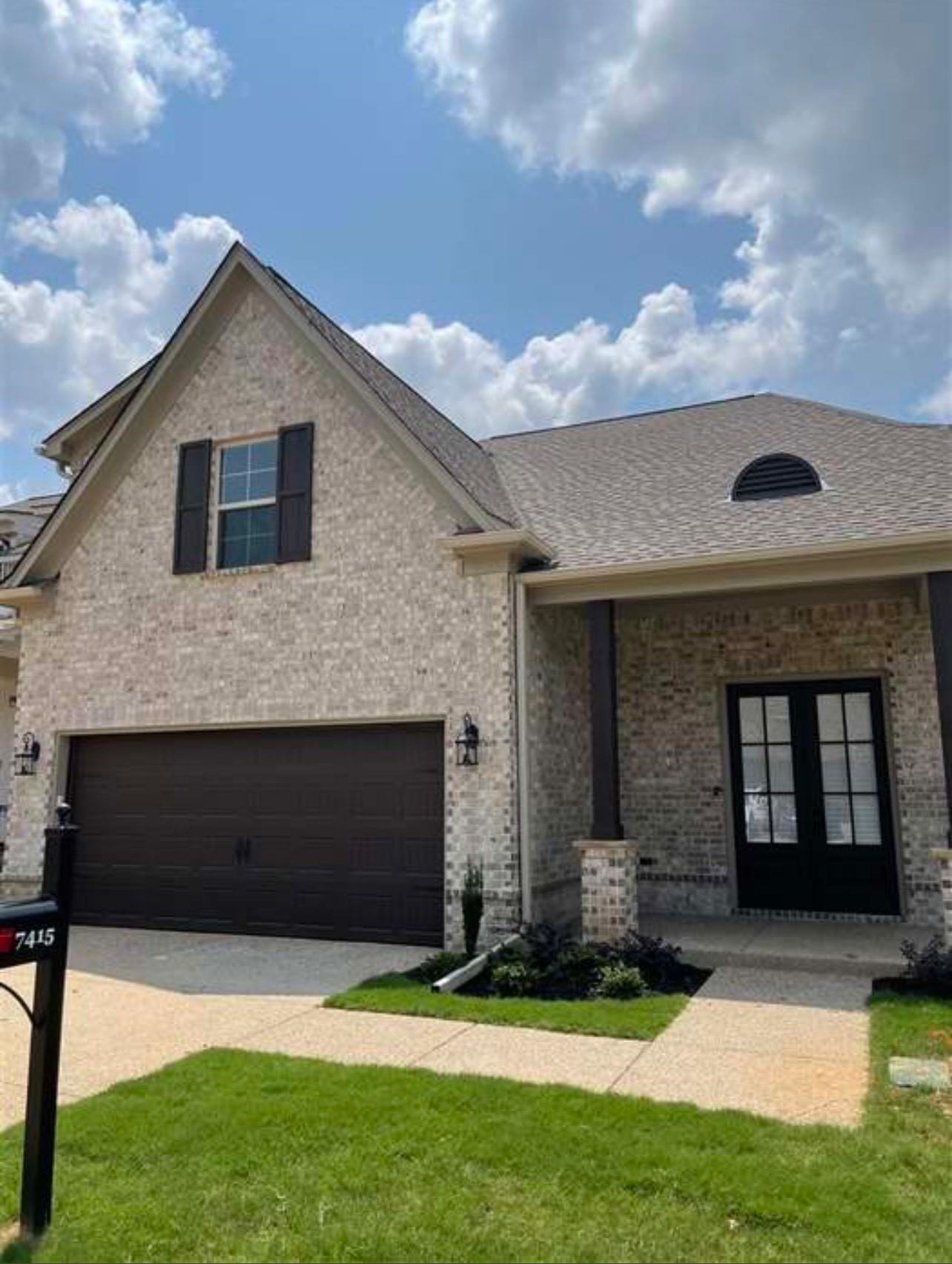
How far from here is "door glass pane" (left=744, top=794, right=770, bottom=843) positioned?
10.3m

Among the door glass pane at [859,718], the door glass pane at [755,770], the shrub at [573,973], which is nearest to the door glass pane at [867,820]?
the door glass pane at [859,718]

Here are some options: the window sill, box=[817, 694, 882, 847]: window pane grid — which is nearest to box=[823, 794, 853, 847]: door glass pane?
box=[817, 694, 882, 847]: window pane grid

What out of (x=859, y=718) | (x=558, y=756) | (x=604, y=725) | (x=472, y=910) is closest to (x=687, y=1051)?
(x=472, y=910)

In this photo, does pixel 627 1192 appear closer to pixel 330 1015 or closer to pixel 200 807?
pixel 330 1015

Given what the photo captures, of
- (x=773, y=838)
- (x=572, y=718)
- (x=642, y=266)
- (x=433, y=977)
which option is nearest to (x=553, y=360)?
(x=642, y=266)

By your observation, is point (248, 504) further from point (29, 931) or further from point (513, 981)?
point (29, 931)

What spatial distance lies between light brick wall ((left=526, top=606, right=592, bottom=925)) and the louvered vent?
242 centimetres

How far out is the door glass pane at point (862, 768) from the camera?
9.93 m

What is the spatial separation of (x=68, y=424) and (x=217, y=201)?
444 centimetres

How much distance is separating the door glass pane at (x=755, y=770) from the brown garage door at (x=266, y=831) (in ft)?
12.8

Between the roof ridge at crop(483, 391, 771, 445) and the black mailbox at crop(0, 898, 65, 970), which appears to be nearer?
the black mailbox at crop(0, 898, 65, 970)

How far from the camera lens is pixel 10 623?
14.4m

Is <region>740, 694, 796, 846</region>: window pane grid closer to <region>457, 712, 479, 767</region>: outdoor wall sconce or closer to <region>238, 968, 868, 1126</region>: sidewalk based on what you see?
<region>238, 968, 868, 1126</region>: sidewalk

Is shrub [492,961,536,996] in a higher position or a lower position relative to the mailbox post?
lower
